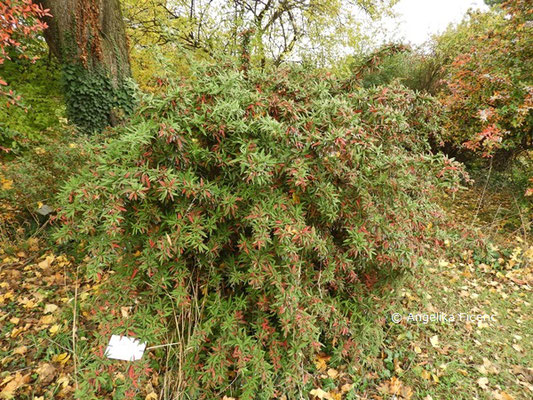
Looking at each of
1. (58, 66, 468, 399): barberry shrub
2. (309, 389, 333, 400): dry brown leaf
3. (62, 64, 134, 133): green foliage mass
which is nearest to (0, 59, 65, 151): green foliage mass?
(62, 64, 134, 133): green foliage mass

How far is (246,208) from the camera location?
5.07 feet

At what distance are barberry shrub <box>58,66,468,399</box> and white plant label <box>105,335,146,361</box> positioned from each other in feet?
0.20

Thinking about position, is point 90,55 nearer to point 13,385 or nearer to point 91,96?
point 91,96

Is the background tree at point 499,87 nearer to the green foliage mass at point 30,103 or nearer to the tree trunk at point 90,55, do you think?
the tree trunk at point 90,55

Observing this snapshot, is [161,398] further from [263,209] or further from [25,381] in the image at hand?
[263,209]

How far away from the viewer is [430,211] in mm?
2080

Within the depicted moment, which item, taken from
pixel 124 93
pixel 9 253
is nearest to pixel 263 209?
pixel 9 253

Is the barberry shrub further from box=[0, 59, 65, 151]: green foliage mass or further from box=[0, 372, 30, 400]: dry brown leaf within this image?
box=[0, 59, 65, 151]: green foliage mass

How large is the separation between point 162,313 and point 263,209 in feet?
2.73

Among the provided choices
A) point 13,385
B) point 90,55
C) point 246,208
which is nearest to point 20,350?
point 13,385

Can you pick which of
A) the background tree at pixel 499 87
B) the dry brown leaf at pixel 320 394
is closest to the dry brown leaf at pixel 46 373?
the dry brown leaf at pixel 320 394

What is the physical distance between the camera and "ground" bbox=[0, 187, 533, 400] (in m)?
1.92

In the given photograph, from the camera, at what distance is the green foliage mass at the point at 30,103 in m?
3.91

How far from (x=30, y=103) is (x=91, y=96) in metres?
1.63
